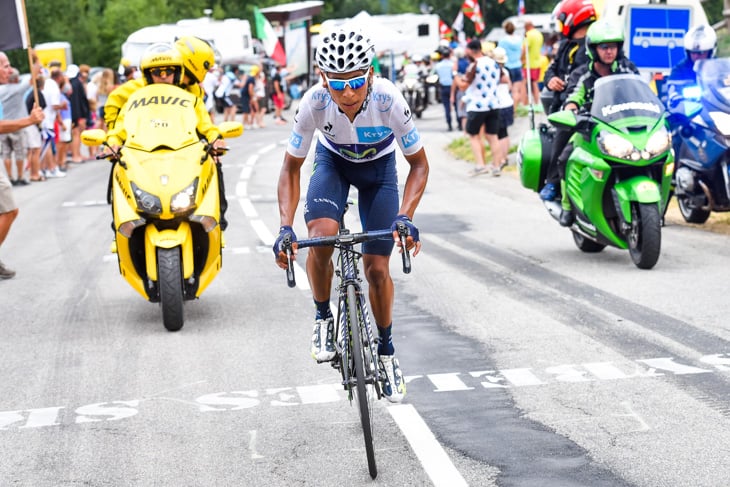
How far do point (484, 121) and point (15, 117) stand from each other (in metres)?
7.58

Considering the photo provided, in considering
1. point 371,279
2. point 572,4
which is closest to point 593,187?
point 572,4

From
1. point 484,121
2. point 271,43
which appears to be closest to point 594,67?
point 484,121

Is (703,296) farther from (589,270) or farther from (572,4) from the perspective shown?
(572,4)

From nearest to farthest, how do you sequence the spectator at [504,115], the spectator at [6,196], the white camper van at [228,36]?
the spectator at [6,196] → the spectator at [504,115] → the white camper van at [228,36]

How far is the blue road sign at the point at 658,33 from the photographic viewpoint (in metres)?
17.2

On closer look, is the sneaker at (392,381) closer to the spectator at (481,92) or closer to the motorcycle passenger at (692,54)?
the motorcycle passenger at (692,54)

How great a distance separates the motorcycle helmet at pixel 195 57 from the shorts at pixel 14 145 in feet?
40.0

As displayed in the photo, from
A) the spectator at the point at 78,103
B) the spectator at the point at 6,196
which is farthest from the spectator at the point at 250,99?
the spectator at the point at 6,196

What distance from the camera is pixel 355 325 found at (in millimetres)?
5566

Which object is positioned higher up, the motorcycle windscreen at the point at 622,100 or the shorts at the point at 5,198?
the motorcycle windscreen at the point at 622,100

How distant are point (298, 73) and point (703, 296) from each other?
5011 centimetres

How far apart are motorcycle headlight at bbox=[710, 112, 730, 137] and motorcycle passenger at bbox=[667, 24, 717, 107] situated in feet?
2.41

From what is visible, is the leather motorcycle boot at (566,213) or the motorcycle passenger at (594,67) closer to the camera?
the motorcycle passenger at (594,67)

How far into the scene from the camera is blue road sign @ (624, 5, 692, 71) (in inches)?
677
